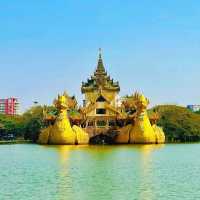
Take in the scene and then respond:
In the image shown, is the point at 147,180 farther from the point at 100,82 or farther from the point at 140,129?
the point at 100,82

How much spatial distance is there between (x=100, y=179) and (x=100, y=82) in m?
44.9

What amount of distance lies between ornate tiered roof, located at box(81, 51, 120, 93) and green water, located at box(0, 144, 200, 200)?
112 feet

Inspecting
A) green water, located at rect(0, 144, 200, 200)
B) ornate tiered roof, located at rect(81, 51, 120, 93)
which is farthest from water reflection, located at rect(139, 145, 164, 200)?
ornate tiered roof, located at rect(81, 51, 120, 93)

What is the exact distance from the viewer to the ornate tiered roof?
68062mm

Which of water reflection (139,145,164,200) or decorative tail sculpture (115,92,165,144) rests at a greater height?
decorative tail sculpture (115,92,165,144)

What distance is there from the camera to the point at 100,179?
77.4 ft

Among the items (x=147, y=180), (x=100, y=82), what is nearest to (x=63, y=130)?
(x=100, y=82)

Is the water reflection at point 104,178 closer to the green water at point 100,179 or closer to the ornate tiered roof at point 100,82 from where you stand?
the green water at point 100,179

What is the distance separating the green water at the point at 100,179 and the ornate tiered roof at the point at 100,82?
112 ft

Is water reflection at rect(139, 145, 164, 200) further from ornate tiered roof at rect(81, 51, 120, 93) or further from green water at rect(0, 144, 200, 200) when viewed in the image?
ornate tiered roof at rect(81, 51, 120, 93)

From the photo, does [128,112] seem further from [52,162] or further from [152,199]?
[152,199]

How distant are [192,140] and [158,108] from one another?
5.48 meters

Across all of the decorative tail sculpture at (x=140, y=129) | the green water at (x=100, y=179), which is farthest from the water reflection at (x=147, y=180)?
the decorative tail sculpture at (x=140, y=129)

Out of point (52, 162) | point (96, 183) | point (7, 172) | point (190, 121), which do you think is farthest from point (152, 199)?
point (190, 121)
